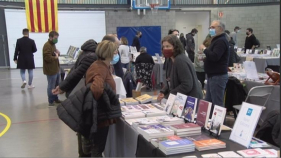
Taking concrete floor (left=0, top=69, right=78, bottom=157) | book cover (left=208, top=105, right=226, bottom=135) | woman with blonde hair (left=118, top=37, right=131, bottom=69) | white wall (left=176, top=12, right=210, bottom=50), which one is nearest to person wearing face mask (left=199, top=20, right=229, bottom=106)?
book cover (left=208, top=105, right=226, bottom=135)

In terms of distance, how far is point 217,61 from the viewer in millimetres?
3365

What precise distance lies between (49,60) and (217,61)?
3346 mm

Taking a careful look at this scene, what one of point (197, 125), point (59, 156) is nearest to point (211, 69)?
point (197, 125)

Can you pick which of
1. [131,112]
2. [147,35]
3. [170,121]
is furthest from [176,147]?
[147,35]

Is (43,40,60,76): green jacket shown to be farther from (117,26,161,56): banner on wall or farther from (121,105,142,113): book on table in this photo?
(117,26,161,56): banner on wall

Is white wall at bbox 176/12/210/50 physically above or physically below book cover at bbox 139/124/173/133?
above

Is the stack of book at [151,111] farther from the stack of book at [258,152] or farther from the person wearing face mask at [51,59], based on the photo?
the person wearing face mask at [51,59]

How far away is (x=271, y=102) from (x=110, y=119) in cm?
241

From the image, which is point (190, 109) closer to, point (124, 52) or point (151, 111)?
point (151, 111)

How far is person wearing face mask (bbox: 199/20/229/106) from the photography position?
3.31m

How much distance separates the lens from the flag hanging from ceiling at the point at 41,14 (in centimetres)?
1143

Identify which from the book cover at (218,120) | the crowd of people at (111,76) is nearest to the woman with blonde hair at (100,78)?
the crowd of people at (111,76)

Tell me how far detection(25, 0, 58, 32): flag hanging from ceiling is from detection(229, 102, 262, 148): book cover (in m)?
11.1

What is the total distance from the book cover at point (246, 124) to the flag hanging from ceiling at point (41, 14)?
11.1 m
